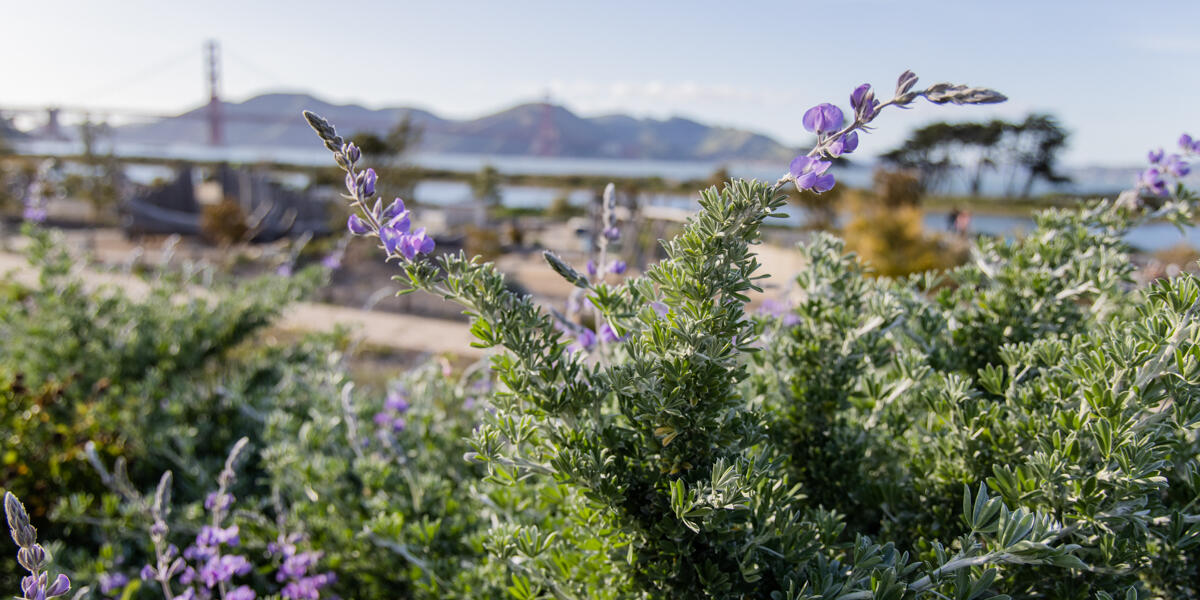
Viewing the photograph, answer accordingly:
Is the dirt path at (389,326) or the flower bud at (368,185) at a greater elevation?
the flower bud at (368,185)

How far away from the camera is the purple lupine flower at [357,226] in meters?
1.11

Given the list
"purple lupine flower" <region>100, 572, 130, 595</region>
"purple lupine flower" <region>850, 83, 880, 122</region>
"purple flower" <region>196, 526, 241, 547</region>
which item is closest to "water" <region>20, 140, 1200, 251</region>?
"purple lupine flower" <region>850, 83, 880, 122</region>

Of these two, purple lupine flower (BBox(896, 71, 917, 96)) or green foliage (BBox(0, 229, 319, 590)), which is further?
green foliage (BBox(0, 229, 319, 590))

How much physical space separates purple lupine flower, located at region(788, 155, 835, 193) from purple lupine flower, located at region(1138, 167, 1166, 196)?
1.49 metres

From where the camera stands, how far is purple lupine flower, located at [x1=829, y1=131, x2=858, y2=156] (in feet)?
3.13

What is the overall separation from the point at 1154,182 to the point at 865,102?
1.52 m

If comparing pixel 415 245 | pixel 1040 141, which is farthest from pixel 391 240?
pixel 1040 141

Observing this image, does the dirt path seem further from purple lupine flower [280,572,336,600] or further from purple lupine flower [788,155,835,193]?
purple lupine flower [788,155,835,193]

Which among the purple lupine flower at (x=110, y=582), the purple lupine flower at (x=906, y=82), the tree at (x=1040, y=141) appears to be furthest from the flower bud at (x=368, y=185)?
the tree at (x=1040, y=141)

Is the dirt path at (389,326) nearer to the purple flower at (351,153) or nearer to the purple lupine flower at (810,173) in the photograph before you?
the purple flower at (351,153)

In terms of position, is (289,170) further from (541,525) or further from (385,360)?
(541,525)

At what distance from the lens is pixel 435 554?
5.96 ft

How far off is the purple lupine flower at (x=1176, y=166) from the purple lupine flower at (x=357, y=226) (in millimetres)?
2156

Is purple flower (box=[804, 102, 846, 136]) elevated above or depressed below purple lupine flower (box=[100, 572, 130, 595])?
above
